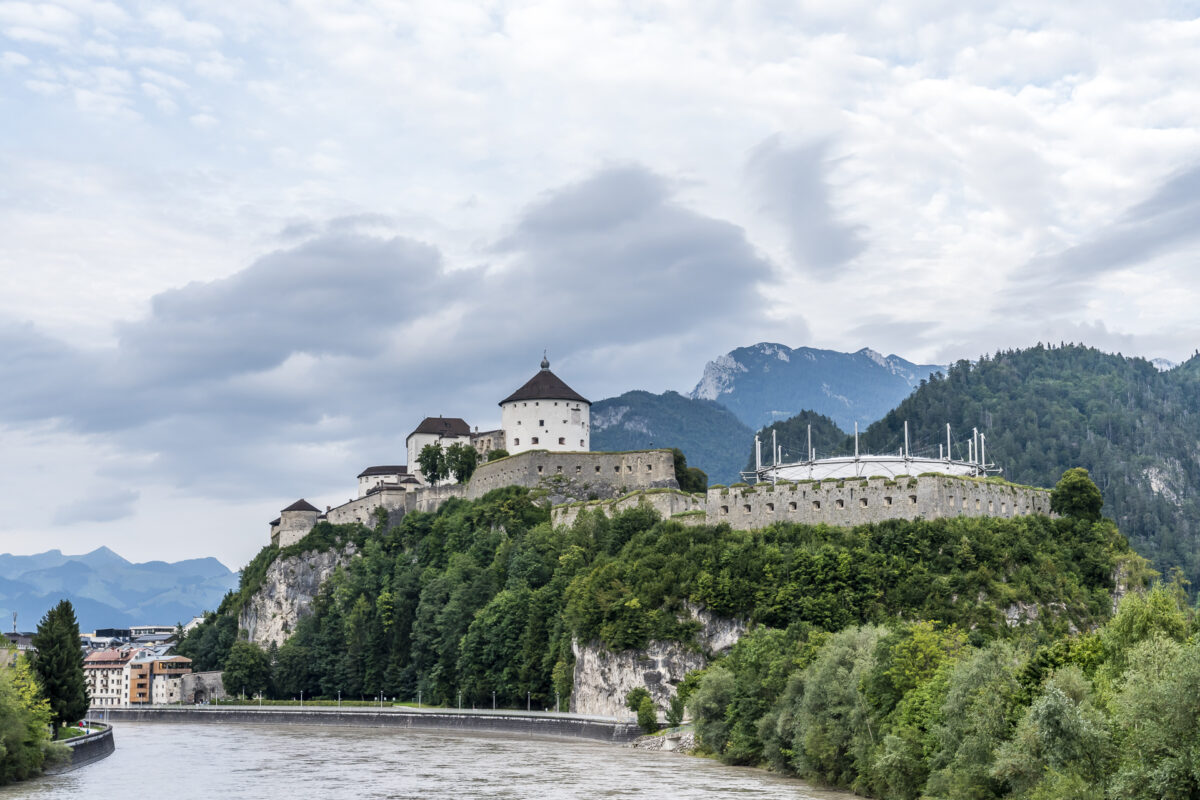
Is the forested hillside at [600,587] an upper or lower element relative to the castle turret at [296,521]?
lower

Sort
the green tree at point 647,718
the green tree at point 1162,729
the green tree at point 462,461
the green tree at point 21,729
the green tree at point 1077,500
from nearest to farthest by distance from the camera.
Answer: the green tree at point 1162,729 < the green tree at point 21,729 < the green tree at point 647,718 < the green tree at point 1077,500 < the green tree at point 462,461

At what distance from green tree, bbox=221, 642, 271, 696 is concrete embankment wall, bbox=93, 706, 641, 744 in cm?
439

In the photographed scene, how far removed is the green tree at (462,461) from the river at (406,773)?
35173 mm

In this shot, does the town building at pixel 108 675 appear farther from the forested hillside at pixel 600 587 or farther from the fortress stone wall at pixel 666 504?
the fortress stone wall at pixel 666 504

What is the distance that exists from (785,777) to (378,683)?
182 feet

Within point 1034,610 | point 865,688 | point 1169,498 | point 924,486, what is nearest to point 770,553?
point 924,486

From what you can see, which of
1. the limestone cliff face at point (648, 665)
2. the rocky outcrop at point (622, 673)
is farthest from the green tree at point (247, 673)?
the limestone cliff face at point (648, 665)

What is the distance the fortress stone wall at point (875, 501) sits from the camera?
7356cm

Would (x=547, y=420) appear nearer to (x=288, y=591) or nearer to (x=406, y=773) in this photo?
(x=288, y=591)

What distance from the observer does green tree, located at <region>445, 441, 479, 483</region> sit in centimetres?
11162

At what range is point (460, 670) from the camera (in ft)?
303

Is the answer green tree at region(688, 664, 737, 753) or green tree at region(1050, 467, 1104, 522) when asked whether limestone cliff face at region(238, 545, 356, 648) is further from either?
green tree at region(1050, 467, 1104, 522)

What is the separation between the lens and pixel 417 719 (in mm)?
87625

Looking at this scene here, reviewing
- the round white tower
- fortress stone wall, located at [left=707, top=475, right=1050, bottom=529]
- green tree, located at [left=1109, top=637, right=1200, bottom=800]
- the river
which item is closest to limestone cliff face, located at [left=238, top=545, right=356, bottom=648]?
the round white tower
